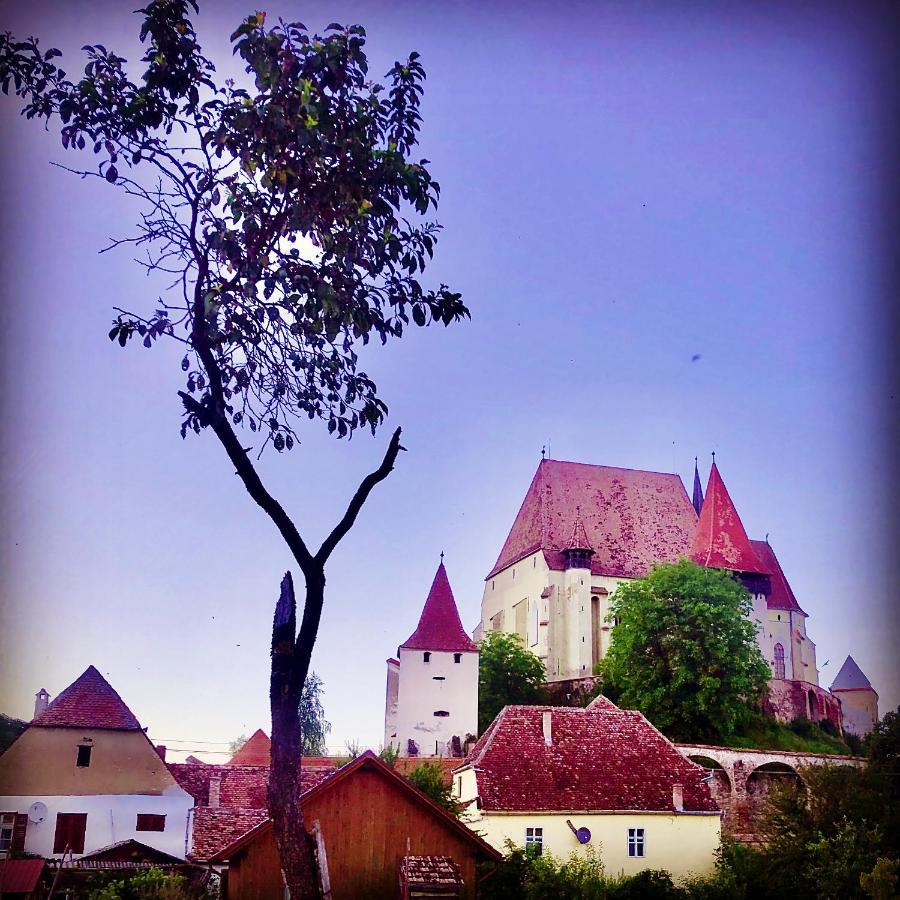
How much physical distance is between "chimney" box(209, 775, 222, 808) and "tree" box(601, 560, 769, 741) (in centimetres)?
1313

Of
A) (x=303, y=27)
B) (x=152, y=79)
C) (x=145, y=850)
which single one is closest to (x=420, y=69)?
(x=303, y=27)

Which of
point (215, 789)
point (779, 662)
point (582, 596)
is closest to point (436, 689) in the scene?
point (582, 596)

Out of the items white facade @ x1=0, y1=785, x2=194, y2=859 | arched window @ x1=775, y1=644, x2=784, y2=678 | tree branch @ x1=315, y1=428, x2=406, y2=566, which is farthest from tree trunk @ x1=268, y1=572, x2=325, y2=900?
arched window @ x1=775, y1=644, x2=784, y2=678

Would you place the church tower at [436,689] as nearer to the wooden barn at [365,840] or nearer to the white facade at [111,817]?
the white facade at [111,817]

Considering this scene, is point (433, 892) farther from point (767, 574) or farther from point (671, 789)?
point (767, 574)

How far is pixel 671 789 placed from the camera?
15734 mm

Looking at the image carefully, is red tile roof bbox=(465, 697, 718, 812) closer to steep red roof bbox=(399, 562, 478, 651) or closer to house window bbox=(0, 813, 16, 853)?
house window bbox=(0, 813, 16, 853)

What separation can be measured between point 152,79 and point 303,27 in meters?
0.92

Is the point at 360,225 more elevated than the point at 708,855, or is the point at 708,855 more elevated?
the point at 360,225

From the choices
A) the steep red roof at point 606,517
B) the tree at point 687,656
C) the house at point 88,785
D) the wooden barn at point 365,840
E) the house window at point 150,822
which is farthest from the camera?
the steep red roof at point 606,517

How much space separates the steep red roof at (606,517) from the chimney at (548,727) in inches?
716

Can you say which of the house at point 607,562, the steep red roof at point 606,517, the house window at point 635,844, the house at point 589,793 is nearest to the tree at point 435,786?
the house at point 589,793

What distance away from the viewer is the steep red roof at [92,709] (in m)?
14.2

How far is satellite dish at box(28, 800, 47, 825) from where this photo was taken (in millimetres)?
14562
